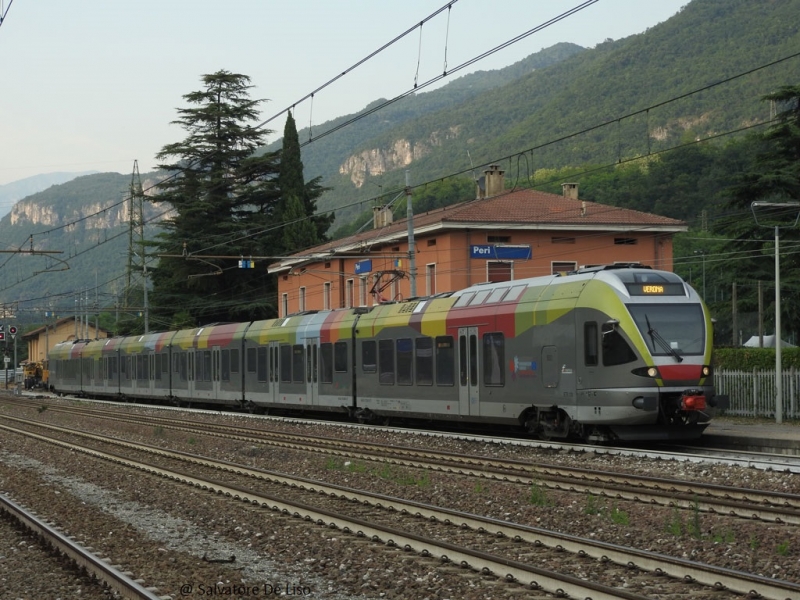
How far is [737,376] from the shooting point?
28.3 meters

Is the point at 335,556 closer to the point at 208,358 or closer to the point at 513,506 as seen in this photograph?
the point at 513,506

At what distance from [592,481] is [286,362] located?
18.9 m

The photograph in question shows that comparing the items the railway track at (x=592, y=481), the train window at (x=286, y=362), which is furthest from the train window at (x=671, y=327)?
the train window at (x=286, y=362)

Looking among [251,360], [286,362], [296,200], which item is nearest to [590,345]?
[286,362]

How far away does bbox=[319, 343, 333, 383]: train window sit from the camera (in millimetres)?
29203

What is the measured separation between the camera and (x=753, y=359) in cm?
2823

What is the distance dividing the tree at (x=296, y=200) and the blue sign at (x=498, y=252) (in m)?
20.5

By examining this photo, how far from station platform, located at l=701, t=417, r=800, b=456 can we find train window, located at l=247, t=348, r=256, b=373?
15233 mm

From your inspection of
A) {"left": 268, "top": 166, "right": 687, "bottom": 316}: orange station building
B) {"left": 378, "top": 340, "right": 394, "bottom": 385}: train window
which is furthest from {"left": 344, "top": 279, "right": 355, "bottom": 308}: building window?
{"left": 378, "top": 340, "right": 394, "bottom": 385}: train window

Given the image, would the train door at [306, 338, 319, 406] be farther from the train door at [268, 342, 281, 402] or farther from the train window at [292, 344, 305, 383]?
the train door at [268, 342, 281, 402]

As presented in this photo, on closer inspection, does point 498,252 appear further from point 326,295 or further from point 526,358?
point 526,358

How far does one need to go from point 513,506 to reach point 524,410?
26.7 feet

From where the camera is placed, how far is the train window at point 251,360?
114 feet

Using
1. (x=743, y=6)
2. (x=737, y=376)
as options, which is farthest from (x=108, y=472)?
(x=743, y=6)
